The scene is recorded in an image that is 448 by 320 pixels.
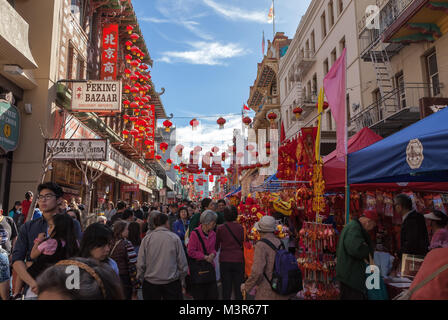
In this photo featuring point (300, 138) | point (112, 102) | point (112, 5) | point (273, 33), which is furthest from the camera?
point (273, 33)

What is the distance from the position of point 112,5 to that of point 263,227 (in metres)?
19.6

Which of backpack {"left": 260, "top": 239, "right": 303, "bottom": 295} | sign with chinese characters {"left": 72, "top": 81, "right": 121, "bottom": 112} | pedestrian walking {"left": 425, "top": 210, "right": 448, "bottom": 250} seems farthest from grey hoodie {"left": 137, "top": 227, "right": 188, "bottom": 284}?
sign with chinese characters {"left": 72, "top": 81, "right": 121, "bottom": 112}

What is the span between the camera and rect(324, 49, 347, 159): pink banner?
5934 millimetres

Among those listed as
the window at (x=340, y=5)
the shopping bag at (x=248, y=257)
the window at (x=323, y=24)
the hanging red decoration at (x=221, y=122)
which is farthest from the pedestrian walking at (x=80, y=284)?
the window at (x=323, y=24)

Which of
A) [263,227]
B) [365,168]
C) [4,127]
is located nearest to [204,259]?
[263,227]

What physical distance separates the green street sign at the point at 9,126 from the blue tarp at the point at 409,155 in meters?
11.1

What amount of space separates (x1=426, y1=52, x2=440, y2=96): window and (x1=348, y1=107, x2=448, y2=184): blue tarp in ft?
30.1

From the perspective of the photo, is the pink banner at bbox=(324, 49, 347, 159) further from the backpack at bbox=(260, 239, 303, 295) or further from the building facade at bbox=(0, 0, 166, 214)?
the building facade at bbox=(0, 0, 166, 214)

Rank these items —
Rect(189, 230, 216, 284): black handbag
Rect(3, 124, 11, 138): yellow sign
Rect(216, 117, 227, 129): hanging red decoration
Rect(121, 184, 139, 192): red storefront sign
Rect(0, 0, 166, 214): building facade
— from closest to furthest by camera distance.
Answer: Rect(189, 230, 216, 284): black handbag → Rect(3, 124, 11, 138): yellow sign → Rect(0, 0, 166, 214): building facade → Rect(216, 117, 227, 129): hanging red decoration → Rect(121, 184, 139, 192): red storefront sign

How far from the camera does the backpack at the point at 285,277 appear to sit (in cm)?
406

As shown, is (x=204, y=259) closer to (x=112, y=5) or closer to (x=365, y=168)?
(x=365, y=168)

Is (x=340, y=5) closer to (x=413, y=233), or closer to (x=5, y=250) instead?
(x=413, y=233)

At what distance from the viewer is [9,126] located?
1150 centimetres

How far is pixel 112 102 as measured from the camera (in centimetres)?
1351
